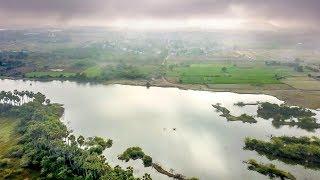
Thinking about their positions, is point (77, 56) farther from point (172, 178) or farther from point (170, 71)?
point (172, 178)

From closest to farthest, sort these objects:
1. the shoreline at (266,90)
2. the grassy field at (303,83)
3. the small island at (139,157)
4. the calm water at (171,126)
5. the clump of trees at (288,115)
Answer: the small island at (139,157) → the calm water at (171,126) → the clump of trees at (288,115) → the shoreline at (266,90) → the grassy field at (303,83)

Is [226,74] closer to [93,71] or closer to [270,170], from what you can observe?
[93,71]

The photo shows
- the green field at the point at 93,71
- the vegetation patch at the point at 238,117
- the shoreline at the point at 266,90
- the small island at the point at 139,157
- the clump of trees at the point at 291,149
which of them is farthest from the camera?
the green field at the point at 93,71

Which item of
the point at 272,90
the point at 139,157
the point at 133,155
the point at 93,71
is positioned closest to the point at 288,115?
the point at 272,90

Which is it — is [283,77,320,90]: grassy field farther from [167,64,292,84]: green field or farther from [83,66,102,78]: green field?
[83,66,102,78]: green field

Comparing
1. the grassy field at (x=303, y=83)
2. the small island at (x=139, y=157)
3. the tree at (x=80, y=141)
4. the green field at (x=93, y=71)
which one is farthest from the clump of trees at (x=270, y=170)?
the green field at (x=93, y=71)

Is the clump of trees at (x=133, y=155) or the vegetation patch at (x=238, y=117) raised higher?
the vegetation patch at (x=238, y=117)

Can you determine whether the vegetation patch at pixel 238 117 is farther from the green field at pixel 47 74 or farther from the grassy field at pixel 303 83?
the green field at pixel 47 74

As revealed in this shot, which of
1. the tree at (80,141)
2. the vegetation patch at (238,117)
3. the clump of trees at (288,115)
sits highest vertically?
the clump of trees at (288,115)
